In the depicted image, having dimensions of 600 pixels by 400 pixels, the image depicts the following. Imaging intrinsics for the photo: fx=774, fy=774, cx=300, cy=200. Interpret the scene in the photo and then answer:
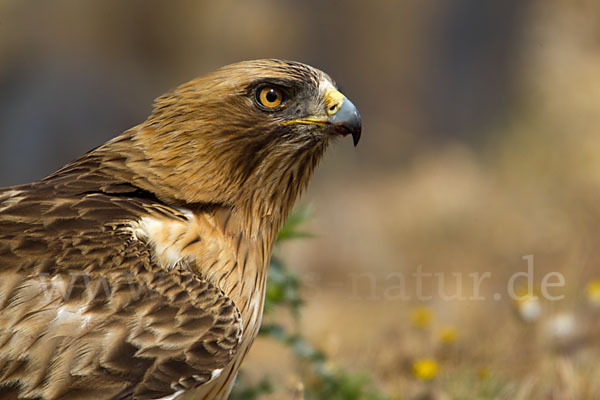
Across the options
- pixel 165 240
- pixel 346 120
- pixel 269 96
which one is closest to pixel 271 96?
pixel 269 96

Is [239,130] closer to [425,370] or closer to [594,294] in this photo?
[425,370]

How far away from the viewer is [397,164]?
12.6m

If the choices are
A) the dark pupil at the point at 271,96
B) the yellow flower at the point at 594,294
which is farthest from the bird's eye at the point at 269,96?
the yellow flower at the point at 594,294

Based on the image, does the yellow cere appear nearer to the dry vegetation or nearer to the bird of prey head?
the bird of prey head

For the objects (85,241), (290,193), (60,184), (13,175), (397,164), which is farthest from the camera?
(397,164)

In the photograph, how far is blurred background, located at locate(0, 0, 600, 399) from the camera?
5.44 m

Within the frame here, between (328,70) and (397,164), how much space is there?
6.47 feet

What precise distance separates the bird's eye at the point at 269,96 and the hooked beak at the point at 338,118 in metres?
0.09

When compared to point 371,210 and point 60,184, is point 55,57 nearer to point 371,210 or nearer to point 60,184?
point 371,210

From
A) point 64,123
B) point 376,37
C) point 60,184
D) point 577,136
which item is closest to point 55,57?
point 64,123

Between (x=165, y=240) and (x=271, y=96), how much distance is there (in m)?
0.78

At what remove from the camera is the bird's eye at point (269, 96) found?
3.26 m

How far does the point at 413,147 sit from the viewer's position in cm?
1275

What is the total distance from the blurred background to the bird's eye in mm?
1827
